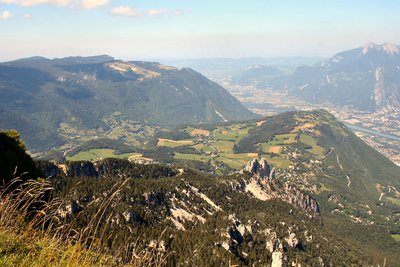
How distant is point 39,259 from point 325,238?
167m

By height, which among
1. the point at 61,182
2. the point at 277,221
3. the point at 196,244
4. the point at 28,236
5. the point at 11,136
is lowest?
the point at 277,221

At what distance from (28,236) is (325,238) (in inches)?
6540

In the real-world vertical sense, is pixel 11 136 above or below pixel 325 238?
above

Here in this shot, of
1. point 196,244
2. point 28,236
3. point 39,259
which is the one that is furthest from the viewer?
point 196,244

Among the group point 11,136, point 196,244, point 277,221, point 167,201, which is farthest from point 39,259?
point 277,221

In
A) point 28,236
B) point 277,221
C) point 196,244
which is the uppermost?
point 28,236

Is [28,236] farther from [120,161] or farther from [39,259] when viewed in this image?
[120,161]

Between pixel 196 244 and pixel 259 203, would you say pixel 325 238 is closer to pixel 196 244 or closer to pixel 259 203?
pixel 259 203

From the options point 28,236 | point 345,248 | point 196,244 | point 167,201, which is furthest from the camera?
point 345,248

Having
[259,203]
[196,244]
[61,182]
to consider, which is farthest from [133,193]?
[259,203]

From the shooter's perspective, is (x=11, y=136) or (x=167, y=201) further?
(x=167, y=201)

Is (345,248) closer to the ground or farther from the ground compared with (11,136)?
closer to the ground

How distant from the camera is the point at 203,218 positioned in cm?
14775

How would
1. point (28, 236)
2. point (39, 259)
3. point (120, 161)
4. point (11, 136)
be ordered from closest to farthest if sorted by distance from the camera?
point (39, 259) < point (28, 236) < point (11, 136) < point (120, 161)
